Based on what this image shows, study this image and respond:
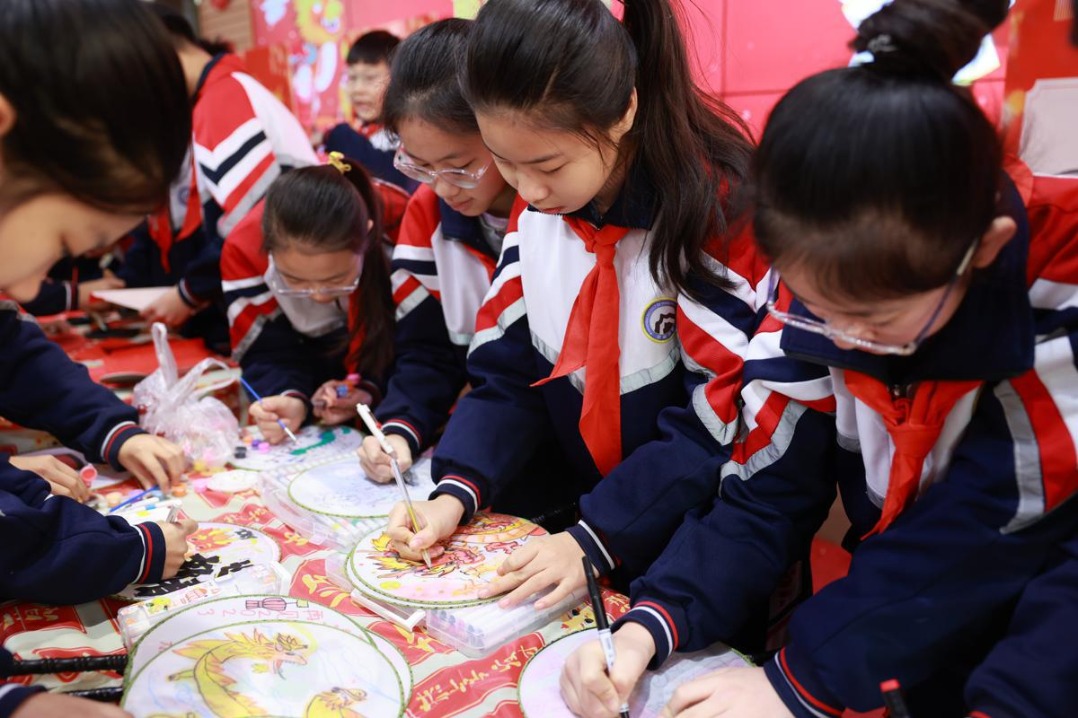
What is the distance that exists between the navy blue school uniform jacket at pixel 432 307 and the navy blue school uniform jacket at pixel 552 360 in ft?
0.54

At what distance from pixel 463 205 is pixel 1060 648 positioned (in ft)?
3.46

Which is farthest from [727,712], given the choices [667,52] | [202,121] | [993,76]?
[202,121]

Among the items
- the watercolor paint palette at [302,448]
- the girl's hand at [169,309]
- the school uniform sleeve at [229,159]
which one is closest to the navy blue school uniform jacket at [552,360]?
the watercolor paint palette at [302,448]

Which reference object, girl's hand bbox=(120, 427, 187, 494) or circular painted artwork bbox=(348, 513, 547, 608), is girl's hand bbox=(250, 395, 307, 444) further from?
circular painted artwork bbox=(348, 513, 547, 608)

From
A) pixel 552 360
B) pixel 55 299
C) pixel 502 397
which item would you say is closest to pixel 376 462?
pixel 502 397

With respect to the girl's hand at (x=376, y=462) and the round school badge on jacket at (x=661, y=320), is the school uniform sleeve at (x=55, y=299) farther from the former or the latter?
the round school badge on jacket at (x=661, y=320)

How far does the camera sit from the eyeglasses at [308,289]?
172 cm

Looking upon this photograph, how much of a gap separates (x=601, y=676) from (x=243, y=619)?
1.45ft

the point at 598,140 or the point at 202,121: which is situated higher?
the point at 598,140

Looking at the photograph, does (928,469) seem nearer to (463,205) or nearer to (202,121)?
(463,205)

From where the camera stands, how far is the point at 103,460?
152 cm

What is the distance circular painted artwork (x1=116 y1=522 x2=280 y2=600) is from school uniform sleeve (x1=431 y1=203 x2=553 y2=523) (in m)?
0.28

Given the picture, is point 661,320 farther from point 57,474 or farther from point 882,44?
point 57,474

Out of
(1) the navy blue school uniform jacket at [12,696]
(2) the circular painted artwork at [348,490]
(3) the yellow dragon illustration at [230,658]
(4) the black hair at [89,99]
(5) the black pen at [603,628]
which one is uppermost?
(4) the black hair at [89,99]
